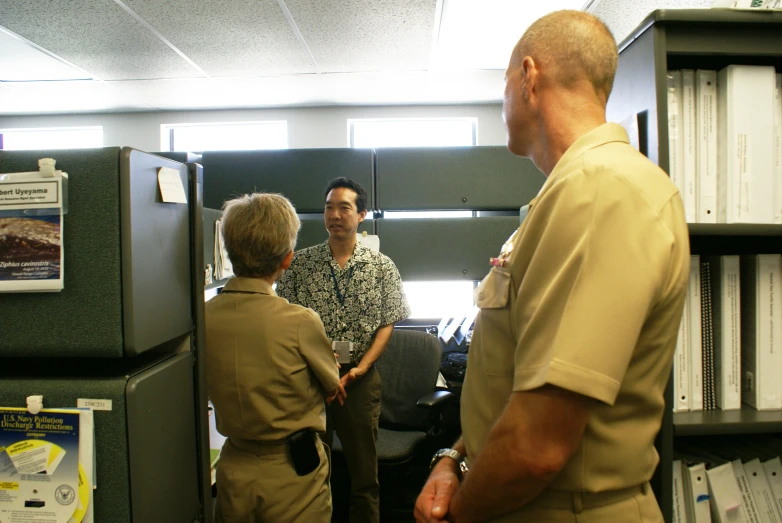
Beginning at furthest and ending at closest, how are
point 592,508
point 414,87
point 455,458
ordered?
point 414,87
point 455,458
point 592,508

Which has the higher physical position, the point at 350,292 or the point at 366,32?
the point at 366,32

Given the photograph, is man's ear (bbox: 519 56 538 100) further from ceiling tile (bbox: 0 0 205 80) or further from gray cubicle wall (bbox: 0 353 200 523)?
ceiling tile (bbox: 0 0 205 80)

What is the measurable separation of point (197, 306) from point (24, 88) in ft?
11.2

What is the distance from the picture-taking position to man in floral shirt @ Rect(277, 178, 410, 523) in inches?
78.3

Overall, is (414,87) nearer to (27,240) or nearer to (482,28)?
(482,28)

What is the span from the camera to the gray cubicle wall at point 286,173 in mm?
2682

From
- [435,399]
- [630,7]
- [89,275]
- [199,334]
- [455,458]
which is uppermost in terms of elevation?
[630,7]

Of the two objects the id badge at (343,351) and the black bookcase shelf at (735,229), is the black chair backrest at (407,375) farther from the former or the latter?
the black bookcase shelf at (735,229)

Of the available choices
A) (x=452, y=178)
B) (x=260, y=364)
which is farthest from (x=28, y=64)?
(x=260, y=364)

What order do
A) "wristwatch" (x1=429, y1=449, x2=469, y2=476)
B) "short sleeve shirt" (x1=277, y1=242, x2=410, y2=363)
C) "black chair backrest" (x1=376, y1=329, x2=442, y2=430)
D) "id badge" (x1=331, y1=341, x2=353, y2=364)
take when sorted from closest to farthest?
"wristwatch" (x1=429, y1=449, x2=469, y2=476)
"id badge" (x1=331, y1=341, x2=353, y2=364)
"short sleeve shirt" (x1=277, y1=242, x2=410, y2=363)
"black chair backrest" (x1=376, y1=329, x2=442, y2=430)

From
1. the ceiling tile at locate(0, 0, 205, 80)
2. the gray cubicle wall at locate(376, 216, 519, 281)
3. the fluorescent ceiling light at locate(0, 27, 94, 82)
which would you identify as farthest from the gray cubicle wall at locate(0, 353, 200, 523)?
the fluorescent ceiling light at locate(0, 27, 94, 82)

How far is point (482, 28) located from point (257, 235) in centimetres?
190

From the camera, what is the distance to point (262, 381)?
4.00 feet

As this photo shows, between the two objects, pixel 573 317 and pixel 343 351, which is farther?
pixel 343 351
